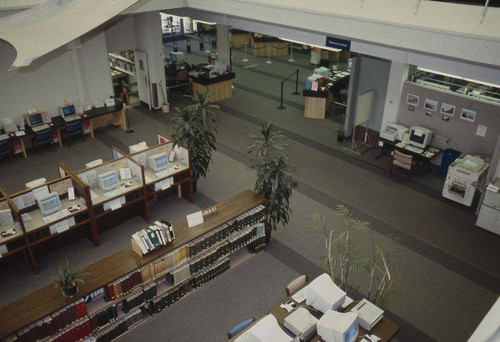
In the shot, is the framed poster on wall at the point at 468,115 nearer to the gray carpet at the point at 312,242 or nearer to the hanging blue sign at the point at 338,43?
the gray carpet at the point at 312,242

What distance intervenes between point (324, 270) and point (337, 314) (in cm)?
205

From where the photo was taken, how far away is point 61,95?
1067 centimetres

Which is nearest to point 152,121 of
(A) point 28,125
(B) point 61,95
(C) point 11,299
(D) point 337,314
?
(B) point 61,95

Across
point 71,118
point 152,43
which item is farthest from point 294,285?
point 152,43

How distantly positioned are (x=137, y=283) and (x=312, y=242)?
318 centimetres

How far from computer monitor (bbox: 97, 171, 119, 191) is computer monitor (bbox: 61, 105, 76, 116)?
4.38m

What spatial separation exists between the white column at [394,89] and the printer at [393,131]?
1.03 feet

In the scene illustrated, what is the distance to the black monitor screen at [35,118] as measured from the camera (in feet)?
32.7

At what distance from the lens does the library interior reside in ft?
15.9

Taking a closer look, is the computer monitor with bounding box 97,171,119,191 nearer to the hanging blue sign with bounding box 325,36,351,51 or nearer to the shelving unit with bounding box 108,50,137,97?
the hanging blue sign with bounding box 325,36,351,51

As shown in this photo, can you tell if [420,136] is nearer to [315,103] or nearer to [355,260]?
[315,103]

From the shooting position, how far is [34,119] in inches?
394

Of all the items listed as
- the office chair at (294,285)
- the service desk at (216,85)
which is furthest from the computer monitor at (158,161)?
the service desk at (216,85)

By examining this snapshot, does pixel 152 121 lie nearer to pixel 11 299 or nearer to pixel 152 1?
pixel 152 1
